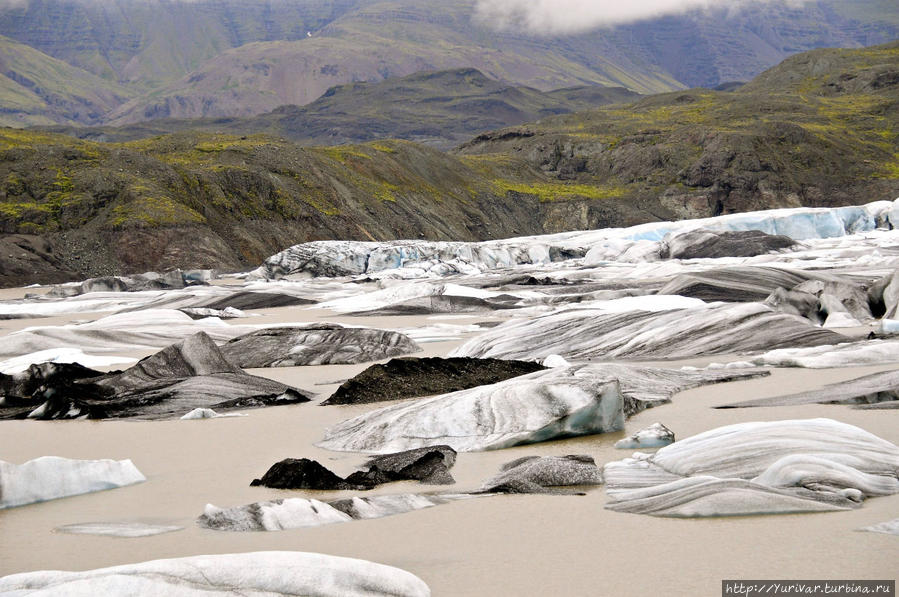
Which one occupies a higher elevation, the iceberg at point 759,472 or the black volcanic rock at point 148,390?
the iceberg at point 759,472

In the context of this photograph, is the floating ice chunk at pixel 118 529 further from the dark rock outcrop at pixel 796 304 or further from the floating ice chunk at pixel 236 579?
the dark rock outcrop at pixel 796 304

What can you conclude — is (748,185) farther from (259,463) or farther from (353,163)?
(259,463)

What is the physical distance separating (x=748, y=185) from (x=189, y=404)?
70.9 metres

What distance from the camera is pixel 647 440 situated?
5586 mm

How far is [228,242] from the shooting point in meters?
44.5

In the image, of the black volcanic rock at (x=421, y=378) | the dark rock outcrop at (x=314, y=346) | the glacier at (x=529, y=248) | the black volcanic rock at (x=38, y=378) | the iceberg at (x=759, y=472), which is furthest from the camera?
the glacier at (x=529, y=248)

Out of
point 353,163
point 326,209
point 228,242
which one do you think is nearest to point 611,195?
point 353,163

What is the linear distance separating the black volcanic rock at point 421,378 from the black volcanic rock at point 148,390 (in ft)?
1.75

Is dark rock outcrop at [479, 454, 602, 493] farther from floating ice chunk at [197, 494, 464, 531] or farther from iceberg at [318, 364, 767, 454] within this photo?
iceberg at [318, 364, 767, 454]

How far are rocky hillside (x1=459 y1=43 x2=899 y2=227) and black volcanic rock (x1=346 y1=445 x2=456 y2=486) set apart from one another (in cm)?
6583

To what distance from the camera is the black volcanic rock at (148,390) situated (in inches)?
305

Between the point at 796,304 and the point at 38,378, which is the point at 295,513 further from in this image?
the point at 796,304

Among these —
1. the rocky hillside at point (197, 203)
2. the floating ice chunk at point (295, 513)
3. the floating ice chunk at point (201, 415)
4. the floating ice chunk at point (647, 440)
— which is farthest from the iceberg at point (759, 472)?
the rocky hillside at point (197, 203)

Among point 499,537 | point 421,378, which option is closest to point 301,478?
point 499,537
